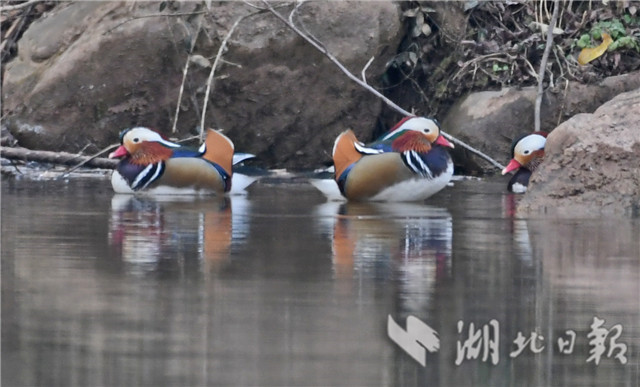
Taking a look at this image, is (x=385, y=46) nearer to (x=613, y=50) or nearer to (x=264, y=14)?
(x=264, y=14)

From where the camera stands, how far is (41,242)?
748 centimetres

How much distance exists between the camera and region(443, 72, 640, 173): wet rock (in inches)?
494

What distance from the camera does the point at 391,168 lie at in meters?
10.1

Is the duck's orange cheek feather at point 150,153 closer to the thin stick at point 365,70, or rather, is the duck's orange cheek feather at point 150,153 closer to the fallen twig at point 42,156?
the fallen twig at point 42,156

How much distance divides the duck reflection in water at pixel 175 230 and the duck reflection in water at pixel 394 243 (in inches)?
21.0

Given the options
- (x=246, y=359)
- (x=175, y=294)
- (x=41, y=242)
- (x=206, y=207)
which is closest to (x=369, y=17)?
(x=206, y=207)

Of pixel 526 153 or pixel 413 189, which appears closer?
pixel 413 189

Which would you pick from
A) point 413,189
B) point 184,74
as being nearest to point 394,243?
point 413,189

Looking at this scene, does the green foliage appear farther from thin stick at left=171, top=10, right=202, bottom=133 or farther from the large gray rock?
thin stick at left=171, top=10, right=202, bottom=133

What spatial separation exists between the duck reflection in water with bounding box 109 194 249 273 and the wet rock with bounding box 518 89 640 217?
1841 mm

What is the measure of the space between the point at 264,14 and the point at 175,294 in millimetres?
7493

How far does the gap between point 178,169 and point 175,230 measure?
2769 millimetres

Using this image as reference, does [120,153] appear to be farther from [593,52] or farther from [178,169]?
[593,52]

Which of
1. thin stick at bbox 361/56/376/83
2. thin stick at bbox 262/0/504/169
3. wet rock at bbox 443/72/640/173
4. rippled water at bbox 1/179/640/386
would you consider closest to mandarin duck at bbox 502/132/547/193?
thin stick at bbox 262/0/504/169
